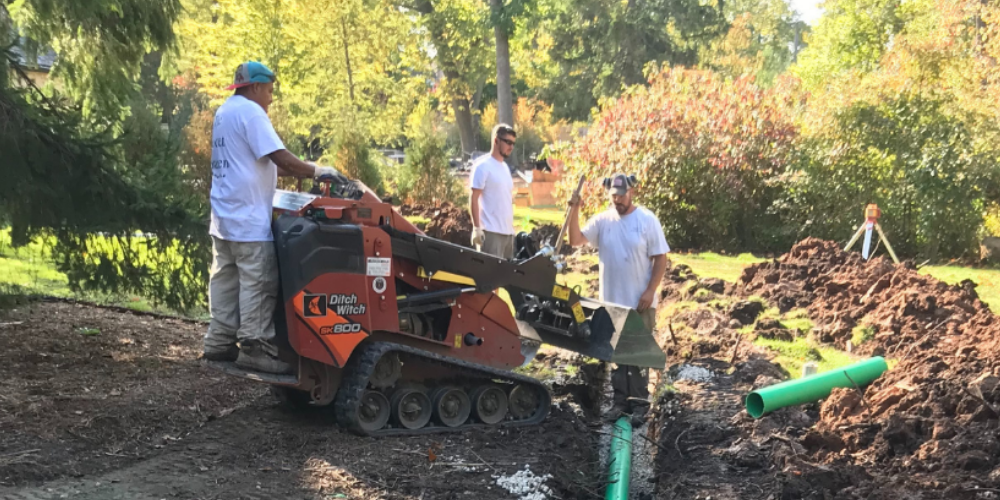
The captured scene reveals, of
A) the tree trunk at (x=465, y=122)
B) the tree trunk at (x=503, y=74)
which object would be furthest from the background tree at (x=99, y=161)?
the tree trunk at (x=465, y=122)

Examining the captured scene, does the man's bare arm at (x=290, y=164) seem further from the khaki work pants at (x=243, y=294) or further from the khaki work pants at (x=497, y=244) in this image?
the khaki work pants at (x=497, y=244)

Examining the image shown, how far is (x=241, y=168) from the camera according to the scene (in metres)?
5.21

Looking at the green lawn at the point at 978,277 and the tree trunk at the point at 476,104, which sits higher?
the tree trunk at the point at 476,104

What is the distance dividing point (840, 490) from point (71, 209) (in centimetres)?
600

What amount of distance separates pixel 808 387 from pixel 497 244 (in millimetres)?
2984

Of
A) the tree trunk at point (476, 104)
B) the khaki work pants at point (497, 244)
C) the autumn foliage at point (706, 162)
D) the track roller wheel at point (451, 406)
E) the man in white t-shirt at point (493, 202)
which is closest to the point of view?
the track roller wheel at point (451, 406)

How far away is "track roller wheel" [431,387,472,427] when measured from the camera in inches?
235

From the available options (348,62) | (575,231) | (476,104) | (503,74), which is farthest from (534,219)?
(476,104)

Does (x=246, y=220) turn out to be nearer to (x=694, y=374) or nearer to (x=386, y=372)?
(x=386, y=372)

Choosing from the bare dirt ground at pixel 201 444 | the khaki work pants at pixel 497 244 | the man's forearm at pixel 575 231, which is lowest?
the bare dirt ground at pixel 201 444

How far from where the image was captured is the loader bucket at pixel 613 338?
6586mm

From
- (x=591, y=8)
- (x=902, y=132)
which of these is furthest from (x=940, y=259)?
(x=591, y=8)

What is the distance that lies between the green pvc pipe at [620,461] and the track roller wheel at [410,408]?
1.33 meters

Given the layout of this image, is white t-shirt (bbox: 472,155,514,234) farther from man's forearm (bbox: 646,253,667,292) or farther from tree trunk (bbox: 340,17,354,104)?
tree trunk (bbox: 340,17,354,104)
